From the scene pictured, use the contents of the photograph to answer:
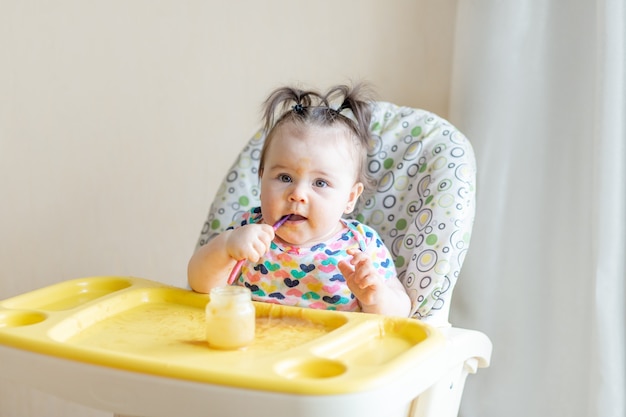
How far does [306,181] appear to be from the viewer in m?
1.28

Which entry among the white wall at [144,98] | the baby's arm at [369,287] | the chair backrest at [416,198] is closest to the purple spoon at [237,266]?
the baby's arm at [369,287]

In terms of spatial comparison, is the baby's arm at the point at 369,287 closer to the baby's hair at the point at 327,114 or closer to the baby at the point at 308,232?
the baby at the point at 308,232

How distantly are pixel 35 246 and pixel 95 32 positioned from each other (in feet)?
1.73

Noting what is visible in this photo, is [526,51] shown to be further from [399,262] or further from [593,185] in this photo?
[399,262]

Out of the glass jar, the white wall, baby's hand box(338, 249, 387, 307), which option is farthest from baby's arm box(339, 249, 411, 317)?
the white wall

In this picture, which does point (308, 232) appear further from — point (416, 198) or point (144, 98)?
point (144, 98)

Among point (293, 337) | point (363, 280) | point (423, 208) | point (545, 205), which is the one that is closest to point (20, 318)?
point (293, 337)

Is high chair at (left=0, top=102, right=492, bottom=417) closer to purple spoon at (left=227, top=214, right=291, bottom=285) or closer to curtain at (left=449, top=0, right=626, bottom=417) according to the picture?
purple spoon at (left=227, top=214, right=291, bottom=285)

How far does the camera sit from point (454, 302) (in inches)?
74.1

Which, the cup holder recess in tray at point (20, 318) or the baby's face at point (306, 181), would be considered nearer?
the cup holder recess in tray at point (20, 318)

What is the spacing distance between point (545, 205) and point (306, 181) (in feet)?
2.29

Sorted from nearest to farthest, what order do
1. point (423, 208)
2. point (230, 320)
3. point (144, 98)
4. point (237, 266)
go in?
point (230, 320), point (237, 266), point (423, 208), point (144, 98)

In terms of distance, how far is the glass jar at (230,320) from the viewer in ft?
3.23

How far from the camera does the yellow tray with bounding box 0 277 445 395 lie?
0.87 meters
